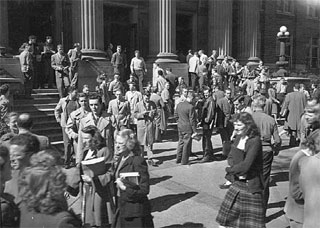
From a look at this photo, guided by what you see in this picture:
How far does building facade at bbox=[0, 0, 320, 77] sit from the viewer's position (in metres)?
15.2

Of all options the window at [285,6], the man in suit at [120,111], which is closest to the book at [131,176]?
the man in suit at [120,111]

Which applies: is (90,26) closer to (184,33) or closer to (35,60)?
(35,60)

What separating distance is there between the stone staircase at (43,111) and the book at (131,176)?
6557 millimetres

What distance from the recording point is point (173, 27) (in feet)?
58.2

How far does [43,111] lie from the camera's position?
38.3 feet

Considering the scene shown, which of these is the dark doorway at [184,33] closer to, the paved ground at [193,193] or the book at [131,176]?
the paved ground at [193,193]

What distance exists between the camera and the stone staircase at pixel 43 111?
1077 cm

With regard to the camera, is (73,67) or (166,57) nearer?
(73,67)

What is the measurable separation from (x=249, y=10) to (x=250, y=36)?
5.12 feet

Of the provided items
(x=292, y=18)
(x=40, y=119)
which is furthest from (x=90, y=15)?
(x=292, y=18)

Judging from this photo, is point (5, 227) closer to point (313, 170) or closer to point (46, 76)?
point (313, 170)

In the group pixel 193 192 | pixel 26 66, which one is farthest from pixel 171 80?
pixel 193 192

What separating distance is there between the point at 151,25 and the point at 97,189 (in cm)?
1432

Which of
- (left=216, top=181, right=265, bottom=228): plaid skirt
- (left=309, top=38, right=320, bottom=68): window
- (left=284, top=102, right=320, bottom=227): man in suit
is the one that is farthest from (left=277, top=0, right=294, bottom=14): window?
(left=284, top=102, right=320, bottom=227): man in suit
